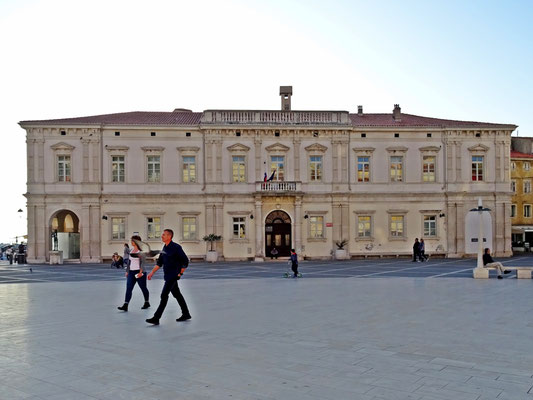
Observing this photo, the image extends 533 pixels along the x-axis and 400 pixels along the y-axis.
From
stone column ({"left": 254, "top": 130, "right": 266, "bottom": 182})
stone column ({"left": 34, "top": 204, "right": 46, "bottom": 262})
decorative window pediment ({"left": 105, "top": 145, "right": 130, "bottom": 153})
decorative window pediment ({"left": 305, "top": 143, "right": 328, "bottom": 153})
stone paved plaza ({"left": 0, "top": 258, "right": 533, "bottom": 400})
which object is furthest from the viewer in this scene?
decorative window pediment ({"left": 305, "top": 143, "right": 328, "bottom": 153})

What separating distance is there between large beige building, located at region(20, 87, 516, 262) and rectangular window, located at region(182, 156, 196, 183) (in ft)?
0.25

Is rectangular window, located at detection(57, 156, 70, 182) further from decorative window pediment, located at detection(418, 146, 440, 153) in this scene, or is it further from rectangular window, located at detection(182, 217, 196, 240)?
decorative window pediment, located at detection(418, 146, 440, 153)

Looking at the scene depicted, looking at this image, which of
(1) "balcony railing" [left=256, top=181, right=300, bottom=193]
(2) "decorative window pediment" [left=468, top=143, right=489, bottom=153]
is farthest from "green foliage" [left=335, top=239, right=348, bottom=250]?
(2) "decorative window pediment" [left=468, top=143, right=489, bottom=153]

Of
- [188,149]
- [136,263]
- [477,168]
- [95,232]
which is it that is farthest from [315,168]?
[136,263]

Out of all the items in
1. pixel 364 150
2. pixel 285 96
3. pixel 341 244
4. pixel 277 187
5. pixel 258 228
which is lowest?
pixel 341 244

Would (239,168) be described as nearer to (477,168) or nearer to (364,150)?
(364,150)

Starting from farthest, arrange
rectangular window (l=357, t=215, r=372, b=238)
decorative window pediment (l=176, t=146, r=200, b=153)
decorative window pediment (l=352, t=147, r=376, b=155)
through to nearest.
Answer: rectangular window (l=357, t=215, r=372, b=238) → decorative window pediment (l=352, t=147, r=376, b=155) → decorative window pediment (l=176, t=146, r=200, b=153)

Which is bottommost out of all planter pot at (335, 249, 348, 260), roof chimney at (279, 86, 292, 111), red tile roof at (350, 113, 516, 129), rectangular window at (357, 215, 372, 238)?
planter pot at (335, 249, 348, 260)

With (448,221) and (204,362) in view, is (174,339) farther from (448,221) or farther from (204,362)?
(448,221)

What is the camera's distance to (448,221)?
39.6 m

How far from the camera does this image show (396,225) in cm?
3966

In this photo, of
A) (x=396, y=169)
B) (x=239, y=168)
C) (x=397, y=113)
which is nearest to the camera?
(x=239, y=168)

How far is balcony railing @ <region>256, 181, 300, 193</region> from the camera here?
38094 mm

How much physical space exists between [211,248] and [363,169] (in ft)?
43.8
